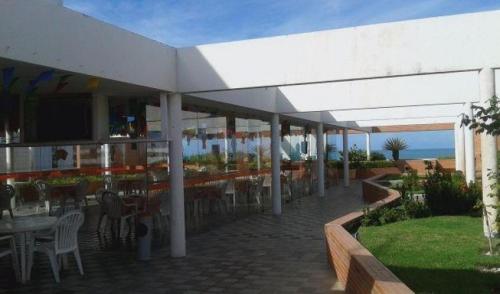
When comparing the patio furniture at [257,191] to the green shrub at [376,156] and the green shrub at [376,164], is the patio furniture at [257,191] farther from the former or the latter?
the green shrub at [376,156]

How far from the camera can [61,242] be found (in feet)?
24.3

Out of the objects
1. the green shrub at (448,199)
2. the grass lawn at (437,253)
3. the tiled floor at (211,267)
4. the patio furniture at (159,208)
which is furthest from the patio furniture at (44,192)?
the green shrub at (448,199)

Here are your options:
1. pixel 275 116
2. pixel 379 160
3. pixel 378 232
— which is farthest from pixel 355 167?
pixel 378 232

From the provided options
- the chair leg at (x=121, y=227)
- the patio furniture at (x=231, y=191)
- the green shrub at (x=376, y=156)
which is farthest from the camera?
the green shrub at (x=376, y=156)

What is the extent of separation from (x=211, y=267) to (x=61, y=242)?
211cm

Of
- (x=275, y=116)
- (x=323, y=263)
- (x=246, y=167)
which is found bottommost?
(x=323, y=263)

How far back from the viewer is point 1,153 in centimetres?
1221

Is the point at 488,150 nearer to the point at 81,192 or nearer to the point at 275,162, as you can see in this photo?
the point at 275,162

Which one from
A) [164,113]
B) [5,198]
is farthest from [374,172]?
[164,113]

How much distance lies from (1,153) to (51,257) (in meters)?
5.92

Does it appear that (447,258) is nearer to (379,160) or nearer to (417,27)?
(417,27)

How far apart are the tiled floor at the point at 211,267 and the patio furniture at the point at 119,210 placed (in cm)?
47

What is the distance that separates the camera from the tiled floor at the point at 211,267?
682cm

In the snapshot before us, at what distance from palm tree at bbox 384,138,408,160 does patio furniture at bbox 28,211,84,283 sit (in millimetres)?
29262
